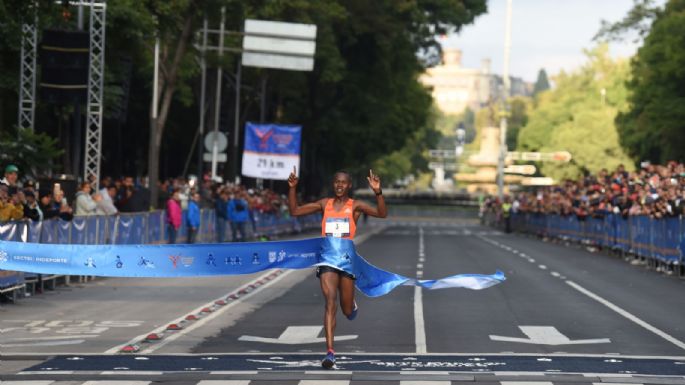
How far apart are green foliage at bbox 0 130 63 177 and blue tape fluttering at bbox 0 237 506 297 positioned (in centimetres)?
1446

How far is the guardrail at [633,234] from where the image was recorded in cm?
3700

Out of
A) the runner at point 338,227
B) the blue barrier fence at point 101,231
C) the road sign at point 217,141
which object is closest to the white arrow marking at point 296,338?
the runner at point 338,227

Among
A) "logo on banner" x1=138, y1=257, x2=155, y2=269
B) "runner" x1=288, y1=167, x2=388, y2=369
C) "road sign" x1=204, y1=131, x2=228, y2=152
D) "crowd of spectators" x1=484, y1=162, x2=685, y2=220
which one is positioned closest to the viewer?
"runner" x1=288, y1=167, x2=388, y2=369

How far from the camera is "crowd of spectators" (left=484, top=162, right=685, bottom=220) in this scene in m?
38.1

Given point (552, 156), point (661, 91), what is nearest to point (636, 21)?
point (661, 91)

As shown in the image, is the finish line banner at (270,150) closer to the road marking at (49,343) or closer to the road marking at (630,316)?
the road marking at (630,316)

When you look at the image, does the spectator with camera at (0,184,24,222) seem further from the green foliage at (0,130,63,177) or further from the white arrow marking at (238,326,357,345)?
the green foliage at (0,130,63,177)

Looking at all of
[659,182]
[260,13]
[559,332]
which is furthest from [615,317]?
[260,13]

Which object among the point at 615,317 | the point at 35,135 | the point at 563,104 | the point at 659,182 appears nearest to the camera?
the point at 615,317

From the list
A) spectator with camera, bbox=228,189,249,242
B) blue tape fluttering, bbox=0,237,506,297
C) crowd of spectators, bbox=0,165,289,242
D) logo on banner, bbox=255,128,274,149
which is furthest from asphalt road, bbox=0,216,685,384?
logo on banner, bbox=255,128,274,149

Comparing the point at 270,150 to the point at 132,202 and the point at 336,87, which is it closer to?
the point at 132,202

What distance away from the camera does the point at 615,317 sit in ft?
76.2

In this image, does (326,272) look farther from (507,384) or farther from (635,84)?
(635,84)

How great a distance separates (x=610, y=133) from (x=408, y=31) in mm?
64524
